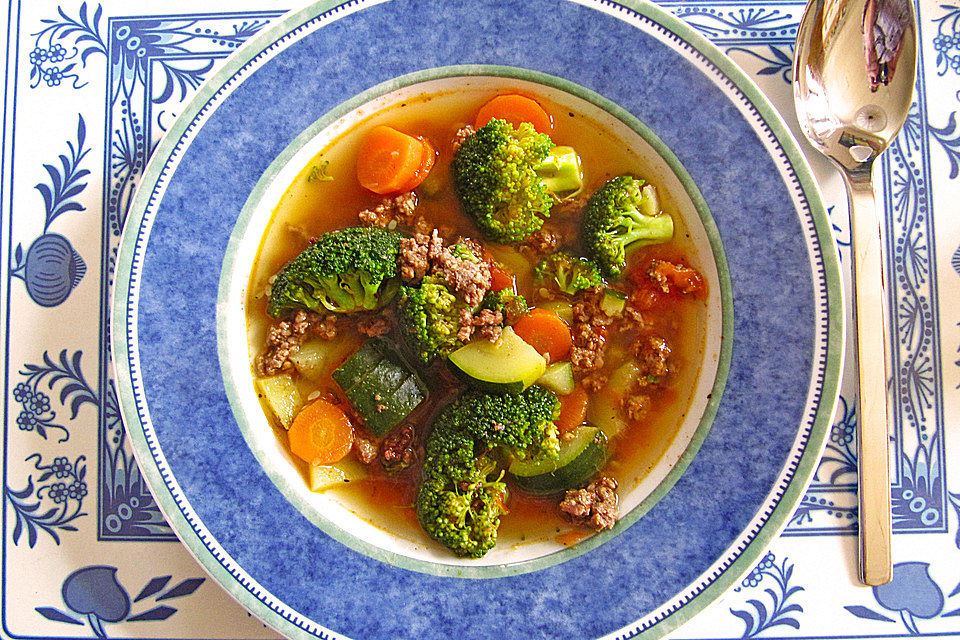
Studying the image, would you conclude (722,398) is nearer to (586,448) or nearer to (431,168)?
(586,448)

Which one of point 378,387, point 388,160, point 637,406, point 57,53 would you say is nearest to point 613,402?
point 637,406

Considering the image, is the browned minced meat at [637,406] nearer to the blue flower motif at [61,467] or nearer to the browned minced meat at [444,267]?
the browned minced meat at [444,267]

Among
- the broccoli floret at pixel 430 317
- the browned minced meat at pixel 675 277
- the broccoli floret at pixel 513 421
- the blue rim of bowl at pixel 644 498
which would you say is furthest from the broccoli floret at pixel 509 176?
the broccoli floret at pixel 513 421

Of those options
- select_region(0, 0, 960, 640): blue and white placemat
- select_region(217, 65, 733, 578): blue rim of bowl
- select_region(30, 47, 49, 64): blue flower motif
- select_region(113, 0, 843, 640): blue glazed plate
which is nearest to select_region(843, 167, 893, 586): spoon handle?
select_region(0, 0, 960, 640): blue and white placemat

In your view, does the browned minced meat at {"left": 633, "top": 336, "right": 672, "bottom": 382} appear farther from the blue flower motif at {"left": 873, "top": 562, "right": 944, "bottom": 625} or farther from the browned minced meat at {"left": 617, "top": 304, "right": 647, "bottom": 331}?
the blue flower motif at {"left": 873, "top": 562, "right": 944, "bottom": 625}

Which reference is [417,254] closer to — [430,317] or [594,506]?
[430,317]
